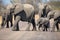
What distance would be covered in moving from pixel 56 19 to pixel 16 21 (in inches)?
39.4

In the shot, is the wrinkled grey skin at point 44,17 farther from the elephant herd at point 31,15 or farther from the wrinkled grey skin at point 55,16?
the wrinkled grey skin at point 55,16

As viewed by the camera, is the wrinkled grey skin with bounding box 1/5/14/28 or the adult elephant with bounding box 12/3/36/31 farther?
the wrinkled grey skin with bounding box 1/5/14/28

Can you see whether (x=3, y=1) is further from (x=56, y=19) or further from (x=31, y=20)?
(x=56, y=19)

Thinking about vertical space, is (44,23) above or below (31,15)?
below

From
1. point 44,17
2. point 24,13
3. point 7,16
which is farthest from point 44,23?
point 7,16

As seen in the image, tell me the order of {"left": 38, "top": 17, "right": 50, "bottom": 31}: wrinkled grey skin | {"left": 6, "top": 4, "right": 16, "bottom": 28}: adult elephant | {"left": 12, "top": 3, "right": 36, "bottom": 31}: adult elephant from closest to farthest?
{"left": 38, "top": 17, "right": 50, "bottom": 31}: wrinkled grey skin < {"left": 12, "top": 3, "right": 36, "bottom": 31}: adult elephant < {"left": 6, "top": 4, "right": 16, "bottom": 28}: adult elephant

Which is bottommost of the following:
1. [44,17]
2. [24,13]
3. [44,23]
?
[44,23]

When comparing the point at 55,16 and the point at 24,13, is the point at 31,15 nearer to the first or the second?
the point at 24,13

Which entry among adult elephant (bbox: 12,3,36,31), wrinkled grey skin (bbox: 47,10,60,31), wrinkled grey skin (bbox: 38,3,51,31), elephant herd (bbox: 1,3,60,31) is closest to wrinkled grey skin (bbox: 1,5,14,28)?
elephant herd (bbox: 1,3,60,31)

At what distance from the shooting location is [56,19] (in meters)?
4.66

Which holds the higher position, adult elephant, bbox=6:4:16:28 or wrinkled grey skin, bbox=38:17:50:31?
adult elephant, bbox=6:4:16:28

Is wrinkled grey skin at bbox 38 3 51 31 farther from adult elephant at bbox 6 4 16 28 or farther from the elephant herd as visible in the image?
adult elephant at bbox 6 4 16 28

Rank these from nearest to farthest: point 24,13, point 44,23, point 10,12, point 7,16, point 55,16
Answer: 1. point 44,23
2. point 55,16
3. point 24,13
4. point 10,12
5. point 7,16

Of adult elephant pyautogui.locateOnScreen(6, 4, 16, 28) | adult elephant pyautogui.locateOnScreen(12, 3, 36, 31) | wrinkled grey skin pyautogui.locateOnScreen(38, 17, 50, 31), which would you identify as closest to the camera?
wrinkled grey skin pyautogui.locateOnScreen(38, 17, 50, 31)
